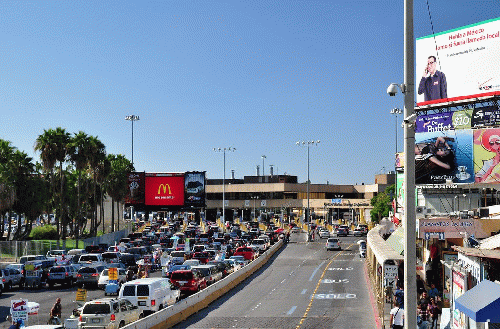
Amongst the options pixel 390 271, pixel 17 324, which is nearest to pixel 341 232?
pixel 390 271

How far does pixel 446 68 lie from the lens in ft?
137

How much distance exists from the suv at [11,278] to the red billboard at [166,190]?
47.2 metres

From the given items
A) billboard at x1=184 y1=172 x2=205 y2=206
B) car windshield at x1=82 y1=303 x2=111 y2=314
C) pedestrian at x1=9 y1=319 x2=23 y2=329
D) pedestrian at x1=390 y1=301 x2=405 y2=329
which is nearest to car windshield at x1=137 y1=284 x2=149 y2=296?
car windshield at x1=82 y1=303 x2=111 y2=314

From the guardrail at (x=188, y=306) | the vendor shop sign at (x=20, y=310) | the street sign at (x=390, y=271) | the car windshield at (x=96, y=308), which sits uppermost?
the street sign at (x=390, y=271)

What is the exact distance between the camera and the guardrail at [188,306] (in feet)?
82.1

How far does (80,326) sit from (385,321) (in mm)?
11512

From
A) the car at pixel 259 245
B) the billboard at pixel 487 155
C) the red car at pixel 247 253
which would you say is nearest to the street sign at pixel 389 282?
the billboard at pixel 487 155

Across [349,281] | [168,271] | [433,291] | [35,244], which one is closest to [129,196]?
[35,244]

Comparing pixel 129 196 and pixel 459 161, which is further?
pixel 129 196

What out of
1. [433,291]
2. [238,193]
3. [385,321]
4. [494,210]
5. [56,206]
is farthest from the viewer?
[238,193]

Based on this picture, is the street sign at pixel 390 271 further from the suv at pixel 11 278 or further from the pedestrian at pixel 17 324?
the suv at pixel 11 278

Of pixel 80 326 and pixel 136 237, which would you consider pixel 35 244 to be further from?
pixel 80 326

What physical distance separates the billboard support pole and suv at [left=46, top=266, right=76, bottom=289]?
3428 centimetres

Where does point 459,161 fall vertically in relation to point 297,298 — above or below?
above
